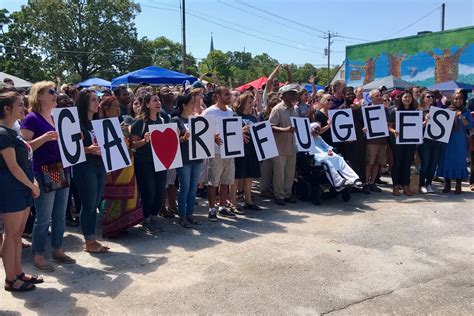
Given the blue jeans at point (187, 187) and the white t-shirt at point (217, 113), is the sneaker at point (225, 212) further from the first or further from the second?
the white t-shirt at point (217, 113)

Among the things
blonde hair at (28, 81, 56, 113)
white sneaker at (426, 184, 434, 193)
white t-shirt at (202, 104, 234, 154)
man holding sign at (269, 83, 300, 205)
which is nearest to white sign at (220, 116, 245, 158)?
→ white t-shirt at (202, 104, 234, 154)

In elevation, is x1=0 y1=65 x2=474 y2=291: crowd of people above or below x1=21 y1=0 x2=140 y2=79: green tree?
below

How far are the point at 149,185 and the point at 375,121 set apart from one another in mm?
4737

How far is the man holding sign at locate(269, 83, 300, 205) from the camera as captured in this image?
779 cm

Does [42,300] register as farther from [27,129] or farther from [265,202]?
[265,202]

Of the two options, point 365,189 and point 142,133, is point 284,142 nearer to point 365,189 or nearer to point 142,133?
point 365,189

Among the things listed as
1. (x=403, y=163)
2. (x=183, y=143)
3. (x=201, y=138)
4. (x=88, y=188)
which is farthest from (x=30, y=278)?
(x=403, y=163)

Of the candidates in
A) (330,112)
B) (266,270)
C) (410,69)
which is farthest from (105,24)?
(266,270)

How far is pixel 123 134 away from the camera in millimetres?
5664

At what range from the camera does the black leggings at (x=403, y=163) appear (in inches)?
341

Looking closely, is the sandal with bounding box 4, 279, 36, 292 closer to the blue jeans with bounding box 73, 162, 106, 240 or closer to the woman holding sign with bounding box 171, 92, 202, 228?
the blue jeans with bounding box 73, 162, 106, 240

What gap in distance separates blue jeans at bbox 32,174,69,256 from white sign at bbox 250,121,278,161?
3.31 metres

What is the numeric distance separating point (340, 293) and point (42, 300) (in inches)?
107

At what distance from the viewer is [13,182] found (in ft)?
13.0
